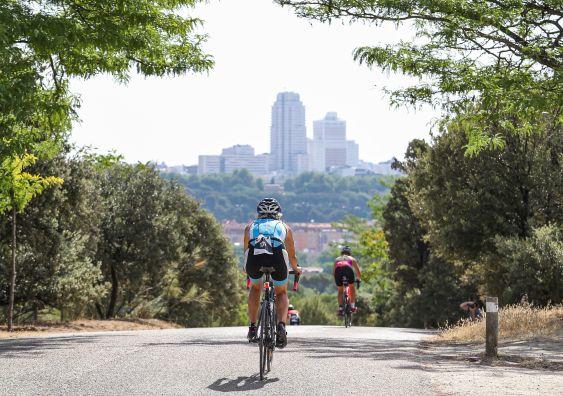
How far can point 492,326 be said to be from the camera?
43.6 feet

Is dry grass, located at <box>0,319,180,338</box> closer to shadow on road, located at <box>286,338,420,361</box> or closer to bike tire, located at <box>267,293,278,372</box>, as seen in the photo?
shadow on road, located at <box>286,338,420,361</box>

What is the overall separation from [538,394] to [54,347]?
6831 millimetres

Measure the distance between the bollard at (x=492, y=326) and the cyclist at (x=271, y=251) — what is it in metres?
3.60

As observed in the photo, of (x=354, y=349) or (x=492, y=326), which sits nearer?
(x=492, y=326)

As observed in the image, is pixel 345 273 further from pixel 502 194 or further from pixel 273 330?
pixel 273 330

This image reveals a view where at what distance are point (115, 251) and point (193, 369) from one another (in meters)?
29.0

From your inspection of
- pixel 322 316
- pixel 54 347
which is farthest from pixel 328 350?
pixel 322 316

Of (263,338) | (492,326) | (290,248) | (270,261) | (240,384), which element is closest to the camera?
(240,384)

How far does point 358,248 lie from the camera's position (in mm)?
68688

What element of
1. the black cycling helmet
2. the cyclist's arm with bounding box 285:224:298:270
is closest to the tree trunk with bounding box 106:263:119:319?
the cyclist's arm with bounding box 285:224:298:270

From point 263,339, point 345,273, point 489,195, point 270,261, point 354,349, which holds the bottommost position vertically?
point 354,349

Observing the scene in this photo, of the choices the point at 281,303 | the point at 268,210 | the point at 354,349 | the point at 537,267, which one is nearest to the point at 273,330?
the point at 281,303

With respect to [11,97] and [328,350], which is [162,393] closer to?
[328,350]

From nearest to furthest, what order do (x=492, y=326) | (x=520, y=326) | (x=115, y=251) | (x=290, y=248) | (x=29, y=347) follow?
(x=290, y=248) → (x=492, y=326) → (x=29, y=347) → (x=520, y=326) → (x=115, y=251)
